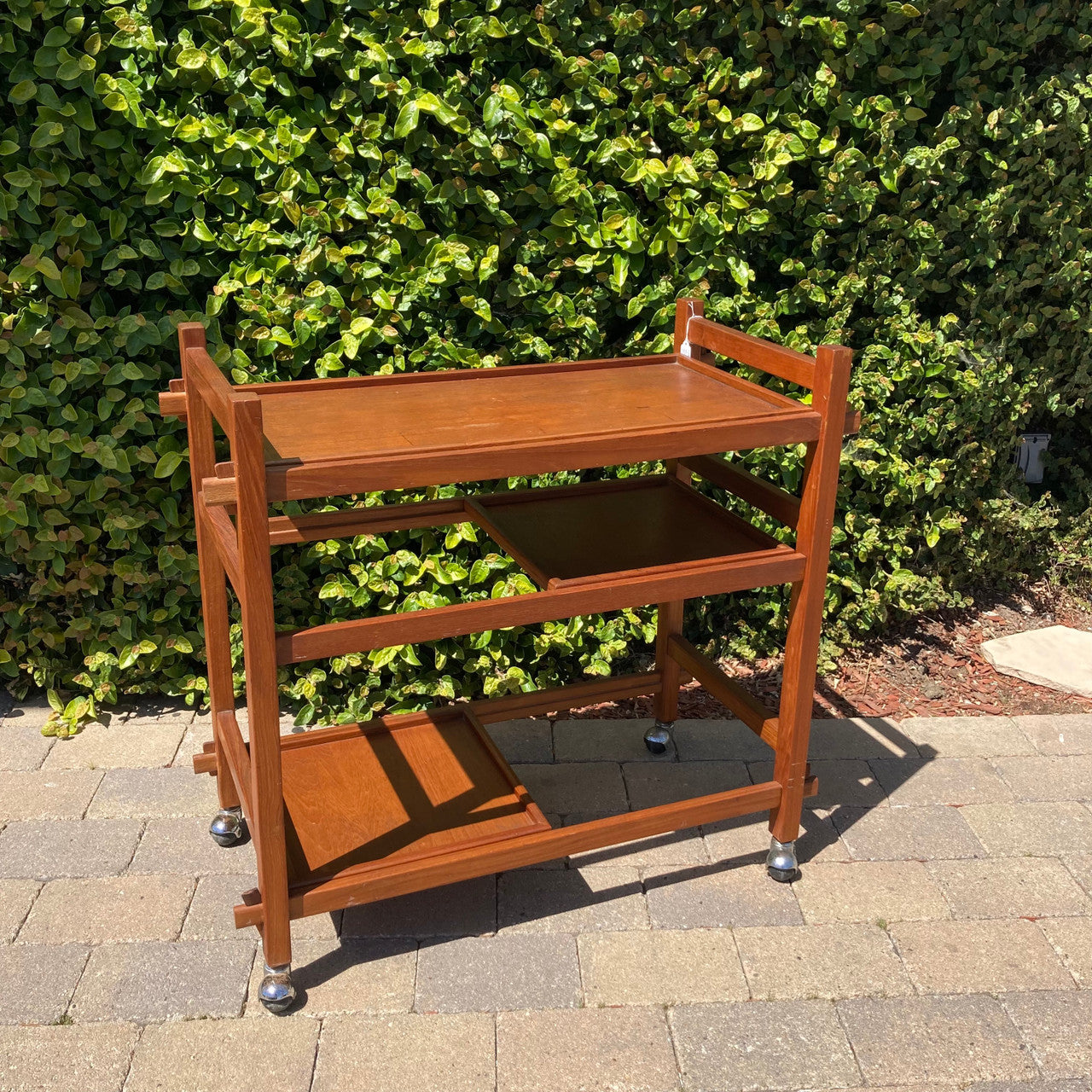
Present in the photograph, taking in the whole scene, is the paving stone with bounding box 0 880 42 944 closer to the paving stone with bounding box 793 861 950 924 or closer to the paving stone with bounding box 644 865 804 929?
the paving stone with bounding box 644 865 804 929

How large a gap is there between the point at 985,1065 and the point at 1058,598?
97.6 inches

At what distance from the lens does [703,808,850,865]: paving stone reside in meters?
2.94

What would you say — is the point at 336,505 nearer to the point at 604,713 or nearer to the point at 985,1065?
the point at 604,713

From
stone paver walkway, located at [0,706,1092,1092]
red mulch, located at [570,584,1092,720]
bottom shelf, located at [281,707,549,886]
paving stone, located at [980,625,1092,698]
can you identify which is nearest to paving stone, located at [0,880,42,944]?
stone paver walkway, located at [0,706,1092,1092]

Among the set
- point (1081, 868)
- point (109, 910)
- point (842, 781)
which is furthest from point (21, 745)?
point (1081, 868)

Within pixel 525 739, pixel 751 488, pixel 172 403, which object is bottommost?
pixel 525 739

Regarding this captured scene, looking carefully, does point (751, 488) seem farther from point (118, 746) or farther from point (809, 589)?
point (118, 746)

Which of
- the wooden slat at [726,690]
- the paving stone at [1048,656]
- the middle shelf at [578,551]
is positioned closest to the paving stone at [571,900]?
the wooden slat at [726,690]

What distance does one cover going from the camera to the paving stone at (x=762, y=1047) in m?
2.24

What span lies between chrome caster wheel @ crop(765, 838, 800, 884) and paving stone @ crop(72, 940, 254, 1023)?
123 cm

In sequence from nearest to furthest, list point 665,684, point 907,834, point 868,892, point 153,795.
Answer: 1. point 868,892
2. point 907,834
3. point 153,795
4. point 665,684

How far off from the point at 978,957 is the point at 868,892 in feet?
0.97

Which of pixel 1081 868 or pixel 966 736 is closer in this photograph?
pixel 1081 868

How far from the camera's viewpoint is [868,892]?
2.80 metres
